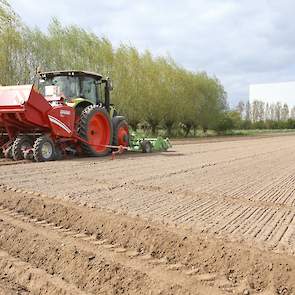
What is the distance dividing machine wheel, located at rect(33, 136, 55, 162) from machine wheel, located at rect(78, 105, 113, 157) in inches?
42.5

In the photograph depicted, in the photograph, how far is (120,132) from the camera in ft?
44.1

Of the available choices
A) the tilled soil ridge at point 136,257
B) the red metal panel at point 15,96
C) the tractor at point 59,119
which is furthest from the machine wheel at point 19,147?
the tilled soil ridge at point 136,257

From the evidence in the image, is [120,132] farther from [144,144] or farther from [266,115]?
[266,115]

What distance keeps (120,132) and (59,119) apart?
3089mm

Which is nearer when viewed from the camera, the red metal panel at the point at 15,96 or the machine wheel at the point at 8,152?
the red metal panel at the point at 15,96

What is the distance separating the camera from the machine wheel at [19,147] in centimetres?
1057

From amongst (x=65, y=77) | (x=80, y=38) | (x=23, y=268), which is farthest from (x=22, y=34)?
(x=23, y=268)

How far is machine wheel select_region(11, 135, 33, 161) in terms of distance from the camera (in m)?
10.6

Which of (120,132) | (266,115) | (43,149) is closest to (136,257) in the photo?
(43,149)

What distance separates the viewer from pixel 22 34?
21.2 m

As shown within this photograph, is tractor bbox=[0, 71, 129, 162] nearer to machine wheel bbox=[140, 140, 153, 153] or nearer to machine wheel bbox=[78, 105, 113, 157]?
machine wheel bbox=[78, 105, 113, 157]

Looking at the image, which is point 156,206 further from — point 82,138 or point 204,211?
point 82,138

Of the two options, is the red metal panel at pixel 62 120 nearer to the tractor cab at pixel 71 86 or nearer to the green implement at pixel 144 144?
the tractor cab at pixel 71 86

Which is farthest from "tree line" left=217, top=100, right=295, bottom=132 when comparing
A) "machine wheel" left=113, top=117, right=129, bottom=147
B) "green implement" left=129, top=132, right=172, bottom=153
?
"machine wheel" left=113, top=117, right=129, bottom=147
